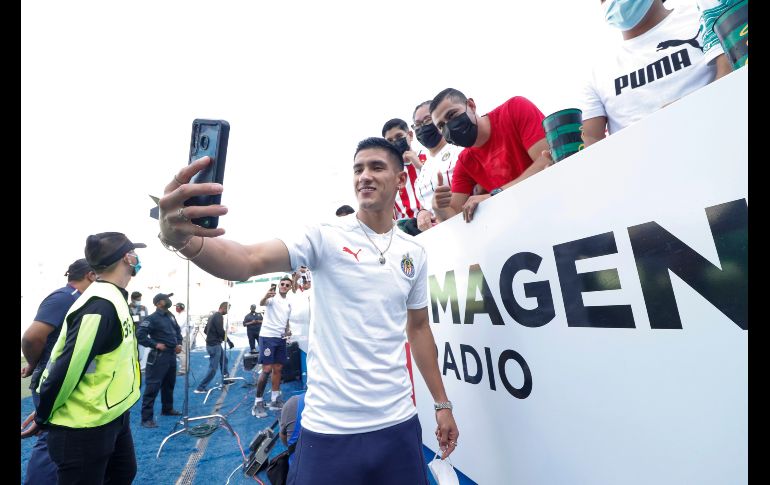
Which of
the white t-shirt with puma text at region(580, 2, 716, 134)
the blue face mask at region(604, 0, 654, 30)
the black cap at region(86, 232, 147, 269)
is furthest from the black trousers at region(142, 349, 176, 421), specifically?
the blue face mask at region(604, 0, 654, 30)

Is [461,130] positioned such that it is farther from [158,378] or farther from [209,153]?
[158,378]

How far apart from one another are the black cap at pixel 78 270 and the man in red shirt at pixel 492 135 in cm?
318

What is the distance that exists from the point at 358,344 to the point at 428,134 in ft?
6.45

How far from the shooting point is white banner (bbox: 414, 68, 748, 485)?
0.79m

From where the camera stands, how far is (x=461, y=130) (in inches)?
78.7

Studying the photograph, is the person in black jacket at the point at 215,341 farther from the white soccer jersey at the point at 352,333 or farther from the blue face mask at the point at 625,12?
the blue face mask at the point at 625,12

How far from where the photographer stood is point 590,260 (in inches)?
43.5

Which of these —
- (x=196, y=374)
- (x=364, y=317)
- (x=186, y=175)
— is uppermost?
(x=186, y=175)

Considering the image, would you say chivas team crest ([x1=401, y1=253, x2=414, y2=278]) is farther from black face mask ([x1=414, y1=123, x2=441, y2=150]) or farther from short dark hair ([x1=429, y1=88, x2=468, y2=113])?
black face mask ([x1=414, y1=123, x2=441, y2=150])

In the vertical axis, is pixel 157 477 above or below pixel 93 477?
below

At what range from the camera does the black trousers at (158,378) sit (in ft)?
18.5

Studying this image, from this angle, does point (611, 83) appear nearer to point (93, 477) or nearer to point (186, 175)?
point (186, 175)

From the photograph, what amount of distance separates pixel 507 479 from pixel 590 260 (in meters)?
1.02
